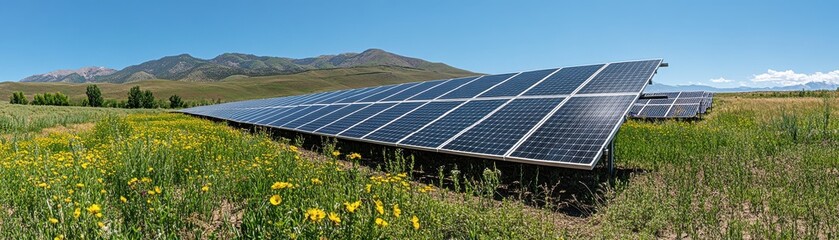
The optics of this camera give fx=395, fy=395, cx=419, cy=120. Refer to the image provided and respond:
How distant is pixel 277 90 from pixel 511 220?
168820mm

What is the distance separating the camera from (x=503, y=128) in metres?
8.14

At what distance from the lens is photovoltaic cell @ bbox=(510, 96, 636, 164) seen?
614cm

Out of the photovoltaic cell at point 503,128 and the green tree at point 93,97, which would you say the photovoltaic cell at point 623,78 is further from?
the green tree at point 93,97

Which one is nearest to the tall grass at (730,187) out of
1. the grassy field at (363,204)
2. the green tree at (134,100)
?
the grassy field at (363,204)

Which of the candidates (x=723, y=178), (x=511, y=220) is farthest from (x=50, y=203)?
(x=723, y=178)

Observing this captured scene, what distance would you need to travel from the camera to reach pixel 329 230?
354 cm

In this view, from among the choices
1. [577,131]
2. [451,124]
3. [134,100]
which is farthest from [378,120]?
[134,100]

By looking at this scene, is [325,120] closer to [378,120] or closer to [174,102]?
[378,120]

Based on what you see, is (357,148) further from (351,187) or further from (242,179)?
(351,187)

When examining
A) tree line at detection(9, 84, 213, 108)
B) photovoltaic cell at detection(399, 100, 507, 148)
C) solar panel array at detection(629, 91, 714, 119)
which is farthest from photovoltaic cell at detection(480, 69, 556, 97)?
tree line at detection(9, 84, 213, 108)

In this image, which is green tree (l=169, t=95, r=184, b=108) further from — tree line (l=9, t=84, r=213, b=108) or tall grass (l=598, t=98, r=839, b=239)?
tall grass (l=598, t=98, r=839, b=239)

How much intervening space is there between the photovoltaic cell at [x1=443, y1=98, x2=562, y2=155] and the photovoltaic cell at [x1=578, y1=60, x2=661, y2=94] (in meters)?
1.17

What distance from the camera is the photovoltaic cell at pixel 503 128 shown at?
7.20 metres

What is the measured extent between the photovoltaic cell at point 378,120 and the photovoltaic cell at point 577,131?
15.2ft
